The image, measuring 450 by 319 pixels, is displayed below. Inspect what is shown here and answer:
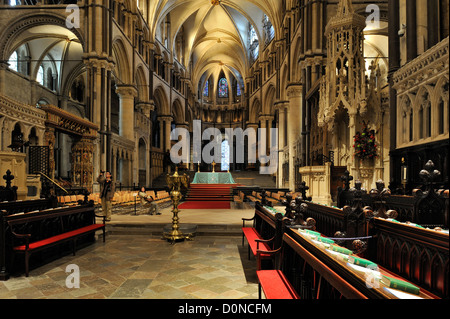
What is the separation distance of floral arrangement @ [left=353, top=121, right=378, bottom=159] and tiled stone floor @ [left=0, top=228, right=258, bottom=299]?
237 inches

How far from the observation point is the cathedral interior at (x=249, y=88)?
288 inches

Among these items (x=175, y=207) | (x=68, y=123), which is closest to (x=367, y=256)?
(x=175, y=207)

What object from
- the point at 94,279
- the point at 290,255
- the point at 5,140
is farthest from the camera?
the point at 5,140

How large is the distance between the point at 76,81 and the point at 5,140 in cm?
1720

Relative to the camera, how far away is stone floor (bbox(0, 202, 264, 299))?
11.4 feet

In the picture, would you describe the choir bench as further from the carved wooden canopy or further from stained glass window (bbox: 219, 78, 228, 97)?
stained glass window (bbox: 219, 78, 228, 97)

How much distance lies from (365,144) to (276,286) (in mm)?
8298

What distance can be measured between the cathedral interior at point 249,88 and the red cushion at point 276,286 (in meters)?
1.38

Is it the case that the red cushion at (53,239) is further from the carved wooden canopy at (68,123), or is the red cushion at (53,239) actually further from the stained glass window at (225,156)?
the stained glass window at (225,156)

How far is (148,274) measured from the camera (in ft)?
13.8

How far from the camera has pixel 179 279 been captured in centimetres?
400

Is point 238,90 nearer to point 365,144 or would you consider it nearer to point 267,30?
point 267,30

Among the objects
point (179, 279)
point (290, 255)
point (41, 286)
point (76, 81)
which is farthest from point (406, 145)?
point (76, 81)
